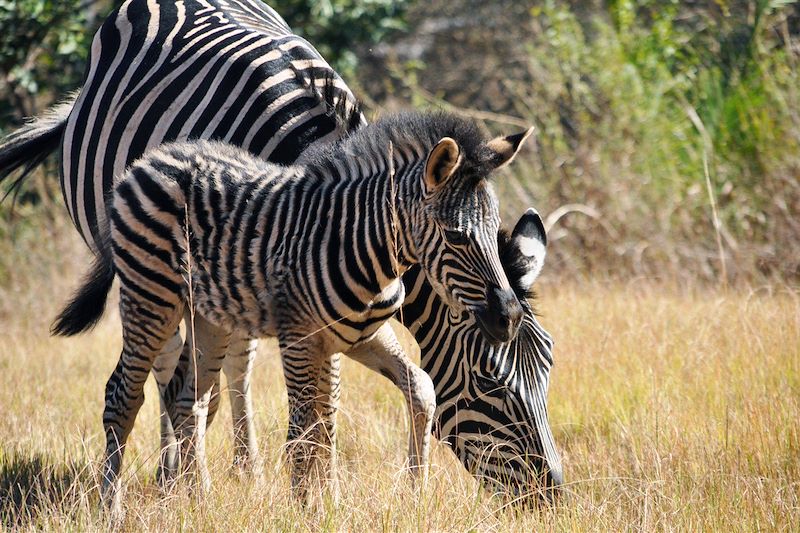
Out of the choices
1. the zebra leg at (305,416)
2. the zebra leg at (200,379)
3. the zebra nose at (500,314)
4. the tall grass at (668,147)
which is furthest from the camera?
the tall grass at (668,147)

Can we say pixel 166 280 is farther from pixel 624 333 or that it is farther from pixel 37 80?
pixel 37 80

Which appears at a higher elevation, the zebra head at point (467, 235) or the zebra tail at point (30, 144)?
the zebra tail at point (30, 144)

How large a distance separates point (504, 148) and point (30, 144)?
3.66 meters

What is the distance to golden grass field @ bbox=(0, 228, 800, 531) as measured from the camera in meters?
3.75

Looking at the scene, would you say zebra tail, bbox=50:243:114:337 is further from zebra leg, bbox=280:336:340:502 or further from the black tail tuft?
zebra leg, bbox=280:336:340:502

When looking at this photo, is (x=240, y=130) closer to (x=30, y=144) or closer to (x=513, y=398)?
(x=30, y=144)

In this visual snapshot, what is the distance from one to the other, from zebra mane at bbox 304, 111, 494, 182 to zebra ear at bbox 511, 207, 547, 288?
0.64 metres

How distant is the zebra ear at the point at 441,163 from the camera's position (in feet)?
11.9

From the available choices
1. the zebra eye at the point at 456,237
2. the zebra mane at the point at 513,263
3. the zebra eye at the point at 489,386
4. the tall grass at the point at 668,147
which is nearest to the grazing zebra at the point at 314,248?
the zebra eye at the point at 456,237

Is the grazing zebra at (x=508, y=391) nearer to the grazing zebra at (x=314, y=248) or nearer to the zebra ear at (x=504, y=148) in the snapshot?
the grazing zebra at (x=314, y=248)

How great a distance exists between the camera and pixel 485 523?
3.71 m

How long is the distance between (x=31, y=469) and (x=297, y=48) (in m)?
2.68

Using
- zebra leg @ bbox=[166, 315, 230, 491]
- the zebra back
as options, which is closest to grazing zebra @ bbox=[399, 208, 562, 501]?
the zebra back

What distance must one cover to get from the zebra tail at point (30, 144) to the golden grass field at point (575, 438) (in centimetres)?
147
